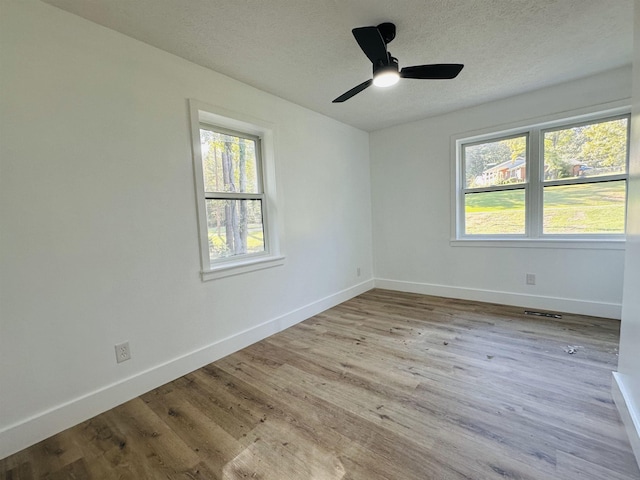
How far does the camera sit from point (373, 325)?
121 inches

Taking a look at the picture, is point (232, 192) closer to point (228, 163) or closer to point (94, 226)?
point (228, 163)

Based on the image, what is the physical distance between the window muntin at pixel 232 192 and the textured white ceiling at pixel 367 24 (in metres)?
0.59

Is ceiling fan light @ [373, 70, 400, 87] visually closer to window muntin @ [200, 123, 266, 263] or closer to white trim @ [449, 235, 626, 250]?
window muntin @ [200, 123, 266, 263]

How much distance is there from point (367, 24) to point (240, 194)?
1.76 meters

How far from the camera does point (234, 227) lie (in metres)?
2.78

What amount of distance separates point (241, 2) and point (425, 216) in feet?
10.8

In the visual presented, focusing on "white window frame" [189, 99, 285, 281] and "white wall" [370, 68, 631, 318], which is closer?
"white window frame" [189, 99, 285, 281]

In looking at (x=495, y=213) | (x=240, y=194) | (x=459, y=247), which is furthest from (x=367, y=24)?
(x=459, y=247)

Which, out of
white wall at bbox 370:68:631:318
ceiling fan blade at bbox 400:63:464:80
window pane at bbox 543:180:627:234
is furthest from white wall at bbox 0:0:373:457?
window pane at bbox 543:180:627:234

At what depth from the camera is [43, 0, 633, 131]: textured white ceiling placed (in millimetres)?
1742

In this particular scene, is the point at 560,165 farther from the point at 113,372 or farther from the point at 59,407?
the point at 59,407

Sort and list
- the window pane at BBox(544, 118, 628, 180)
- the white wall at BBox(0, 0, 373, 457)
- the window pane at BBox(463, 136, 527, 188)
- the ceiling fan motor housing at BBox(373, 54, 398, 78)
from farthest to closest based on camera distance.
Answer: the window pane at BBox(463, 136, 527, 188), the window pane at BBox(544, 118, 628, 180), the ceiling fan motor housing at BBox(373, 54, 398, 78), the white wall at BBox(0, 0, 373, 457)

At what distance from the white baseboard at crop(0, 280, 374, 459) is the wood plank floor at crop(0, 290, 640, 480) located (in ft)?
0.19

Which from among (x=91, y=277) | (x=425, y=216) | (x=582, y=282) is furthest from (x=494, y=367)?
(x=91, y=277)
